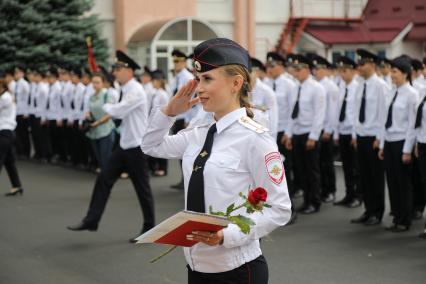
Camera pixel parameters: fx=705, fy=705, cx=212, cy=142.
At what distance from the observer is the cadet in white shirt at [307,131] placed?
9.45 meters

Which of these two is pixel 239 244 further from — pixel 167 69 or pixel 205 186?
pixel 167 69

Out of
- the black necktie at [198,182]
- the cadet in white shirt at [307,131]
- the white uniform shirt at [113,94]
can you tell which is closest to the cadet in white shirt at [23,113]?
the white uniform shirt at [113,94]

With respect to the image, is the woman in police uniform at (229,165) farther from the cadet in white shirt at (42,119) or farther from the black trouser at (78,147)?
the cadet in white shirt at (42,119)

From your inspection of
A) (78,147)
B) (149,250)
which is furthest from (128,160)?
(78,147)

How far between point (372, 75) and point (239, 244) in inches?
246

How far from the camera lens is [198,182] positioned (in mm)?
3178

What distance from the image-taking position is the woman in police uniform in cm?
310

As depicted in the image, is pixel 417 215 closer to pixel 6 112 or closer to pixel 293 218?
pixel 293 218

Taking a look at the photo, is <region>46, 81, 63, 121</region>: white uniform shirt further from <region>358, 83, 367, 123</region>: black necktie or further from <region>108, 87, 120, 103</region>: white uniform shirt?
<region>358, 83, 367, 123</region>: black necktie

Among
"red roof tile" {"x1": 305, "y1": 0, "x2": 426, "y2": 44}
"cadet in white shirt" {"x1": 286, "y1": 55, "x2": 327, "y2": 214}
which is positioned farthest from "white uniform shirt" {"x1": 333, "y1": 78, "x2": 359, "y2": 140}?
"red roof tile" {"x1": 305, "y1": 0, "x2": 426, "y2": 44}

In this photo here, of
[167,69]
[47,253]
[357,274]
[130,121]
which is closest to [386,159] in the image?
[357,274]

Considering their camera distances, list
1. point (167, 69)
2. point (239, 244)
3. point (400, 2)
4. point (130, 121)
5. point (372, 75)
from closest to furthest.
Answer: point (239, 244) < point (130, 121) < point (372, 75) < point (167, 69) < point (400, 2)

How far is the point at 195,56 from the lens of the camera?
10.5 ft

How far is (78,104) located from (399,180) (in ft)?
27.6
